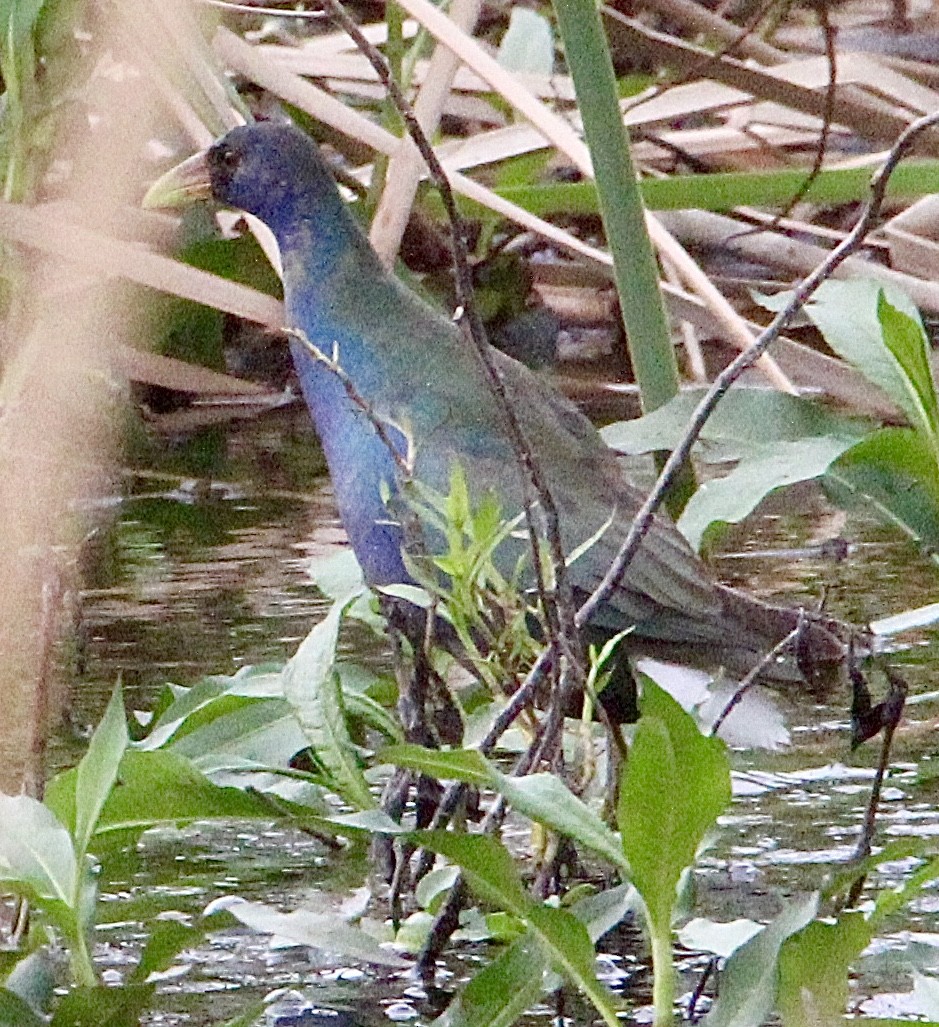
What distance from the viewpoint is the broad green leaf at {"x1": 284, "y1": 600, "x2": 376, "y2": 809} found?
1.43m

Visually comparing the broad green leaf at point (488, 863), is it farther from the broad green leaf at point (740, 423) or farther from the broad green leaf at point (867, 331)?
the broad green leaf at point (740, 423)

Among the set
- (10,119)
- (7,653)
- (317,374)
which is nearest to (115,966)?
(7,653)

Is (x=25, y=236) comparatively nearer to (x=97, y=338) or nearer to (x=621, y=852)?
(x=97, y=338)

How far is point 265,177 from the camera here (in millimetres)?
2600

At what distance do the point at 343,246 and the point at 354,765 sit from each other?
1.08 meters

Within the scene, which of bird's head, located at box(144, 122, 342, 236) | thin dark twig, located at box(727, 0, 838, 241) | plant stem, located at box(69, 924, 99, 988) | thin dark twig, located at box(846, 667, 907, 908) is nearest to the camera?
plant stem, located at box(69, 924, 99, 988)

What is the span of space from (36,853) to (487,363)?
1.17 ft

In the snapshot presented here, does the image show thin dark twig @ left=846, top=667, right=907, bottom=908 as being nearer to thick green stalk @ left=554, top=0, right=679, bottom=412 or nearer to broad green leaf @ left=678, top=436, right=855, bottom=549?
broad green leaf @ left=678, top=436, right=855, bottom=549

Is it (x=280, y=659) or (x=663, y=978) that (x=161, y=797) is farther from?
(x=280, y=659)

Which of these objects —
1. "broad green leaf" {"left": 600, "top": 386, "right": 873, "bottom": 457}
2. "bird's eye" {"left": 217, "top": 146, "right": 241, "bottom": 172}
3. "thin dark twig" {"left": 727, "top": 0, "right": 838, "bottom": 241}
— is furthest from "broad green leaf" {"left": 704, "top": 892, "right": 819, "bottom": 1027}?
"thin dark twig" {"left": 727, "top": 0, "right": 838, "bottom": 241}

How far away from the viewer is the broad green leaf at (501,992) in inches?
47.3

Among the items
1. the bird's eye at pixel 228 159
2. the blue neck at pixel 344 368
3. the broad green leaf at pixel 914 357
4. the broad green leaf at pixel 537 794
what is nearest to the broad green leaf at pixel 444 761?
the broad green leaf at pixel 537 794

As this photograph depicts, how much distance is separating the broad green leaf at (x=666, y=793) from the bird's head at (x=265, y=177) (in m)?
1.41

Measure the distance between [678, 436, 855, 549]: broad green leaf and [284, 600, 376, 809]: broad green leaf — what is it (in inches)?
14.5
